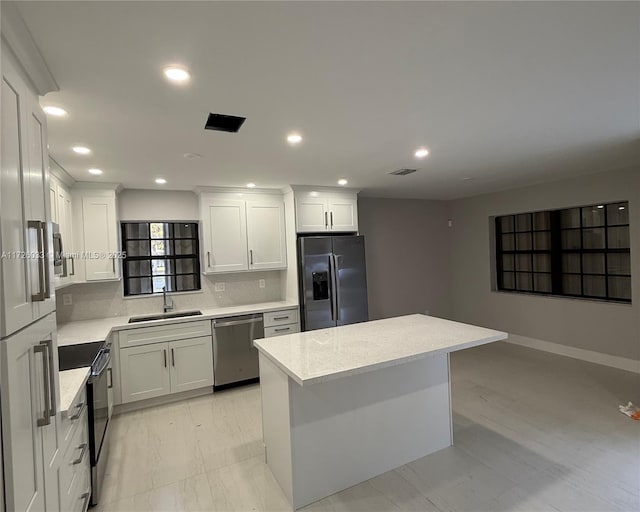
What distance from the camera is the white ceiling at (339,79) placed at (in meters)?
1.22

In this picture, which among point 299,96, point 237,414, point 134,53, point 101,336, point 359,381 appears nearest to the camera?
point 134,53

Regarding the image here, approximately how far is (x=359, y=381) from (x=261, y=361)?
2.39 ft

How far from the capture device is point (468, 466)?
2402mm

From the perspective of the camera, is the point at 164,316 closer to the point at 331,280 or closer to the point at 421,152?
the point at 331,280

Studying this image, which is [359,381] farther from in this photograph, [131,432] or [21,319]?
[131,432]

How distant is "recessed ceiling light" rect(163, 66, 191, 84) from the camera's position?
1515mm

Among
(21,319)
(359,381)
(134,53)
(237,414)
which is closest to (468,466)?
(359,381)

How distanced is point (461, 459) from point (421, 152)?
246cm

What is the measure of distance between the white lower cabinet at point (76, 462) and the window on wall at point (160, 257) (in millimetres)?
2265

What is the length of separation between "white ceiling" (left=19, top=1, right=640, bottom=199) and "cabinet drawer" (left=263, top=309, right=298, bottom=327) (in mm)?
1903

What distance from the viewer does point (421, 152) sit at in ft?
9.68

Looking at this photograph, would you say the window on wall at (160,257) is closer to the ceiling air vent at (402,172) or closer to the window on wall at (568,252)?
the ceiling air vent at (402,172)

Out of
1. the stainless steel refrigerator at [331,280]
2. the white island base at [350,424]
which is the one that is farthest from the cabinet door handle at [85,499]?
the stainless steel refrigerator at [331,280]

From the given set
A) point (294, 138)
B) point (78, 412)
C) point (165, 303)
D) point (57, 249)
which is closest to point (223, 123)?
point (294, 138)
